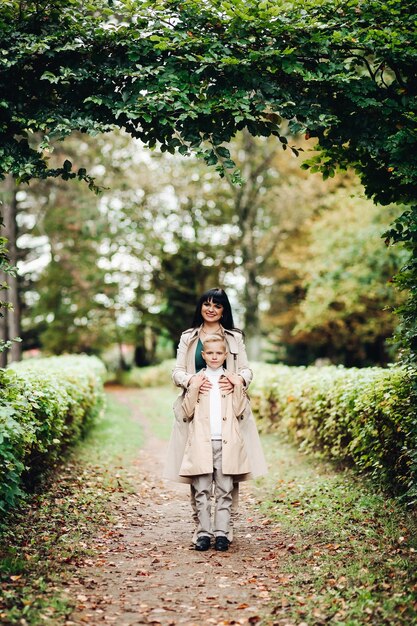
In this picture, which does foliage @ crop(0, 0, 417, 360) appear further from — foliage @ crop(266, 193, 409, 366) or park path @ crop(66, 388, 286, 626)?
foliage @ crop(266, 193, 409, 366)

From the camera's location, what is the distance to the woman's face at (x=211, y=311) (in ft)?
20.2

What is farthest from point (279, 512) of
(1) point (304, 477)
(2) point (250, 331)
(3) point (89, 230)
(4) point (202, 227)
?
(4) point (202, 227)

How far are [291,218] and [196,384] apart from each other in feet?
59.9

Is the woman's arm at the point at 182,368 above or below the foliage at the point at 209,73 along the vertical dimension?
below

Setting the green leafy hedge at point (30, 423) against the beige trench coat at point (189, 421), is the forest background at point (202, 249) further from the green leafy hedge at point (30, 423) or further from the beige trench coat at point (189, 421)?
the beige trench coat at point (189, 421)

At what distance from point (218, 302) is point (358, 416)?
269cm

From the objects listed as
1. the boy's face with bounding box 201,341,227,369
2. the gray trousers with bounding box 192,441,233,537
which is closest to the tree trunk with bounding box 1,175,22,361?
the boy's face with bounding box 201,341,227,369

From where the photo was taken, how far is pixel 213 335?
607 cm

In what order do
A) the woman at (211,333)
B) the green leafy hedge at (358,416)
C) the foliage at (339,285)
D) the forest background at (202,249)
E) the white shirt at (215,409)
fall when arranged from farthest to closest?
the forest background at (202,249), the foliage at (339,285), the green leafy hedge at (358,416), the woman at (211,333), the white shirt at (215,409)

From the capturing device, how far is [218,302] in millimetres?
6164

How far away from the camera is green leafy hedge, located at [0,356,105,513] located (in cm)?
509

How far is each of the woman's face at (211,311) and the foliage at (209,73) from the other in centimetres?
143

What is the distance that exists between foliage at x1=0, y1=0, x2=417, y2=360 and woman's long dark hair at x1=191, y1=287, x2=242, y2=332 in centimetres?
131

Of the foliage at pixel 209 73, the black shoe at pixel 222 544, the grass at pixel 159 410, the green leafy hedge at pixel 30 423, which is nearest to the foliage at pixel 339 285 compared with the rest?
the grass at pixel 159 410
